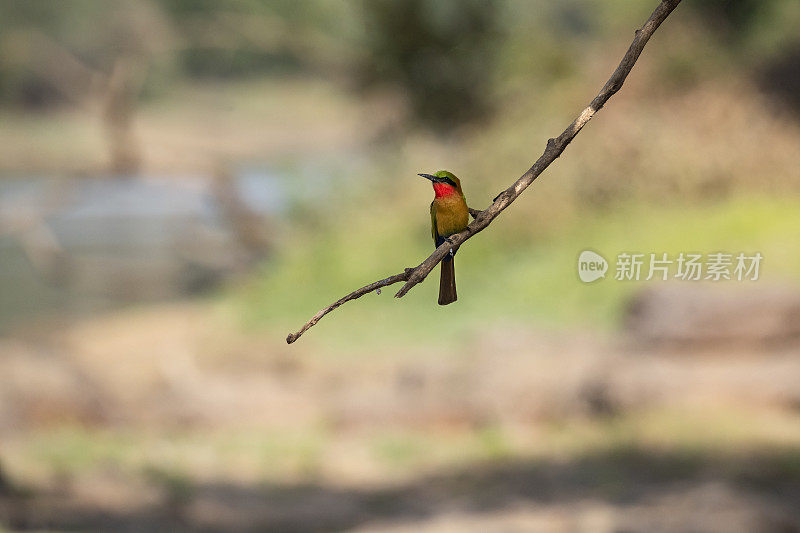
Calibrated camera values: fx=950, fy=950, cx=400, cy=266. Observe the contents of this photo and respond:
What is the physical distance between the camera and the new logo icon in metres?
1.49

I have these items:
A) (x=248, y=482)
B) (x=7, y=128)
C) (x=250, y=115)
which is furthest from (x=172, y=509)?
(x=250, y=115)

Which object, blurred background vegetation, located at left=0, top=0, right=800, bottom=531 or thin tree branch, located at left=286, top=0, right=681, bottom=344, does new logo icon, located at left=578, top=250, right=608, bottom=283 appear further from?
blurred background vegetation, located at left=0, top=0, right=800, bottom=531

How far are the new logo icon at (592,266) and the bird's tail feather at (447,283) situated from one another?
250 millimetres

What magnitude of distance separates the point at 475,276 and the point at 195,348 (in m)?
4.19

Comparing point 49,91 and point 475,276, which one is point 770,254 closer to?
point 475,276

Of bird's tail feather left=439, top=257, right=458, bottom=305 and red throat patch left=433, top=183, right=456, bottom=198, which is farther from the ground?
red throat patch left=433, top=183, right=456, bottom=198

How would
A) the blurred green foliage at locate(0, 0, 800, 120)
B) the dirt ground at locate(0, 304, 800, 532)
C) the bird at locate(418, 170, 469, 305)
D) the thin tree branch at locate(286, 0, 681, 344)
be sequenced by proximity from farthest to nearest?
the blurred green foliage at locate(0, 0, 800, 120)
the dirt ground at locate(0, 304, 800, 532)
the bird at locate(418, 170, 469, 305)
the thin tree branch at locate(286, 0, 681, 344)

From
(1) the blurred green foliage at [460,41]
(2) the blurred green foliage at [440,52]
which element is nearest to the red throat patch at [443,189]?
(1) the blurred green foliage at [460,41]

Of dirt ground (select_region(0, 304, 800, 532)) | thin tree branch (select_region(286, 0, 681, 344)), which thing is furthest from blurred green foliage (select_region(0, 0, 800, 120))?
thin tree branch (select_region(286, 0, 681, 344))

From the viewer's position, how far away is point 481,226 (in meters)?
1.32

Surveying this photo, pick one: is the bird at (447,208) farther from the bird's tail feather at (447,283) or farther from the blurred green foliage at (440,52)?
the blurred green foliage at (440,52)

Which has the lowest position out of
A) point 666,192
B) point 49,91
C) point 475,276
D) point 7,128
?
point 475,276

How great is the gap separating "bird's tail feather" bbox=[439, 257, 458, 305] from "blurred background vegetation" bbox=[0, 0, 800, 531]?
512 centimetres

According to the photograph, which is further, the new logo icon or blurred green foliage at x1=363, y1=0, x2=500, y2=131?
blurred green foliage at x1=363, y1=0, x2=500, y2=131
